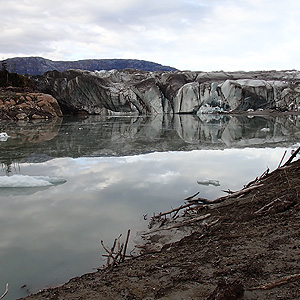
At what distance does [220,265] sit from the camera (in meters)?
2.16

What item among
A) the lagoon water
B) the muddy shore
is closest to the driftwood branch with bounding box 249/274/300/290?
the muddy shore

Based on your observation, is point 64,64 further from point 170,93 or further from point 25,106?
point 25,106

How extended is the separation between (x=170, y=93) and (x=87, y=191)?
26.8 meters

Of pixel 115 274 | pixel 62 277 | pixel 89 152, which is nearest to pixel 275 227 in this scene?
pixel 115 274

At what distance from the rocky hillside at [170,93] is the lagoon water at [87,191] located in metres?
Result: 20.1

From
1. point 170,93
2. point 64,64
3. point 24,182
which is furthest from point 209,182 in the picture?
point 64,64

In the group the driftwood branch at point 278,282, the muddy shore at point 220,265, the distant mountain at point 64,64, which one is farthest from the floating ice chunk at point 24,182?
the distant mountain at point 64,64

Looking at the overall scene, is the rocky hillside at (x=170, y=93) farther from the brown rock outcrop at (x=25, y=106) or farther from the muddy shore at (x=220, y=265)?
the muddy shore at (x=220, y=265)

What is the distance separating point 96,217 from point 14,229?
2.95 feet

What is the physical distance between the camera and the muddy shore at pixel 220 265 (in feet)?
5.90

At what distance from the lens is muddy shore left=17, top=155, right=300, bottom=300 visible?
5.90 ft

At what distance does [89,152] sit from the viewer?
325 inches

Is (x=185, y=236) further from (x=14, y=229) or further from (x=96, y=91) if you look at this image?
(x=96, y=91)

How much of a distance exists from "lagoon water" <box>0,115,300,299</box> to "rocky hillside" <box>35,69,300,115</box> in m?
20.1
